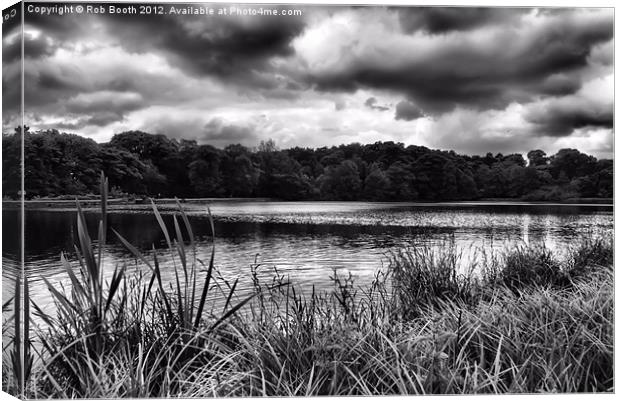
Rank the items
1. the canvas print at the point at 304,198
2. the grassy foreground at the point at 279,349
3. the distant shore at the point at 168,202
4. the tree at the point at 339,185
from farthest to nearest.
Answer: the tree at the point at 339,185, the distant shore at the point at 168,202, the canvas print at the point at 304,198, the grassy foreground at the point at 279,349

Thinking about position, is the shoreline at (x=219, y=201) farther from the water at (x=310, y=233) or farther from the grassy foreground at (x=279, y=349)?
the grassy foreground at (x=279, y=349)

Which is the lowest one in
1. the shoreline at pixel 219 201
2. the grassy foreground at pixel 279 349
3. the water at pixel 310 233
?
the grassy foreground at pixel 279 349

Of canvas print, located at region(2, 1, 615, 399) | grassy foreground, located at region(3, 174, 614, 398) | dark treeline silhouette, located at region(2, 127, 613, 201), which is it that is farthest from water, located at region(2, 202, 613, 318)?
grassy foreground, located at region(3, 174, 614, 398)

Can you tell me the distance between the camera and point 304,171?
15.6 ft

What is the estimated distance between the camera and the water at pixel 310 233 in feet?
12.6

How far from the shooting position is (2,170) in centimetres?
360

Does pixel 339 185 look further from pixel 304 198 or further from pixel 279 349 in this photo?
pixel 279 349

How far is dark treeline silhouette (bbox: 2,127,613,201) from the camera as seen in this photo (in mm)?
4184

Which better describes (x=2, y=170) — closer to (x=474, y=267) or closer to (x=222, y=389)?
(x=222, y=389)

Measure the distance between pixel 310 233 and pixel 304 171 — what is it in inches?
20.0

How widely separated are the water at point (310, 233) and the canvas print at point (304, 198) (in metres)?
0.02

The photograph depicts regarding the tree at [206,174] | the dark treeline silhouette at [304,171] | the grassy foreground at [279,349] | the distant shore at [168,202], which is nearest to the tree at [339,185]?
the dark treeline silhouette at [304,171]

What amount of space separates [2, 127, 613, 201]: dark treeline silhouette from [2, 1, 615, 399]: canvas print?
2 centimetres

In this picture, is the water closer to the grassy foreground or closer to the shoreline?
A: the shoreline
